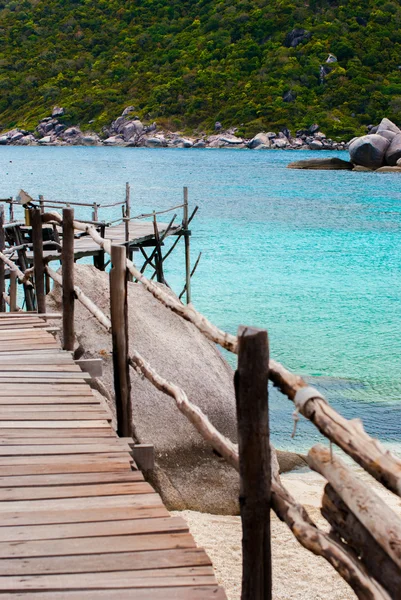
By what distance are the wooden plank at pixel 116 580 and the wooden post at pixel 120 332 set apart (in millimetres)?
2078

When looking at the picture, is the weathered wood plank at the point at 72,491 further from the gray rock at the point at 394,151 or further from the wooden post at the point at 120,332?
the gray rock at the point at 394,151

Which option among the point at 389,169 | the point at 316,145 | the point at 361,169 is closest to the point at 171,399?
the point at 389,169

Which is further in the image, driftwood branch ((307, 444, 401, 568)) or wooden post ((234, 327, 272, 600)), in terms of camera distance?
wooden post ((234, 327, 272, 600))

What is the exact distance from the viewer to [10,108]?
136 metres

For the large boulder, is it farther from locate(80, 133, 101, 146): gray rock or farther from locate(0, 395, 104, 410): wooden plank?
locate(80, 133, 101, 146): gray rock

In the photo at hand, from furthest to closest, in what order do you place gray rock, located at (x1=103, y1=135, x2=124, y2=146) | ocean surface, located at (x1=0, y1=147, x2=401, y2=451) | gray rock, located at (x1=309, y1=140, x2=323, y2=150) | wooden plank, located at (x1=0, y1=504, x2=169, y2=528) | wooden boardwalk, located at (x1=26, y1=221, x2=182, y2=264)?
gray rock, located at (x1=103, y1=135, x2=124, y2=146) → gray rock, located at (x1=309, y1=140, x2=323, y2=150) → wooden boardwalk, located at (x1=26, y1=221, x2=182, y2=264) → ocean surface, located at (x1=0, y1=147, x2=401, y2=451) → wooden plank, located at (x1=0, y1=504, x2=169, y2=528)

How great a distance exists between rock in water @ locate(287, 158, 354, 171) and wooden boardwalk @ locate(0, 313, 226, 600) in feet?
233

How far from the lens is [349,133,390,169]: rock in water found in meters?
67.2

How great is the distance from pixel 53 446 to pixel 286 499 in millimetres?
1608

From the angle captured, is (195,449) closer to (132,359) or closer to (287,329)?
(132,359)

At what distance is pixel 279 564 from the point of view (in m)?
6.68

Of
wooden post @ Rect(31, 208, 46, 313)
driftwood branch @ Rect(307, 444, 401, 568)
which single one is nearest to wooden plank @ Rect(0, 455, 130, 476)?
driftwood branch @ Rect(307, 444, 401, 568)

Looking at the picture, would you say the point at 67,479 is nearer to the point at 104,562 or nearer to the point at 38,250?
the point at 104,562

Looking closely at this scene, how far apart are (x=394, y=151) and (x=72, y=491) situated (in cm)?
6688
